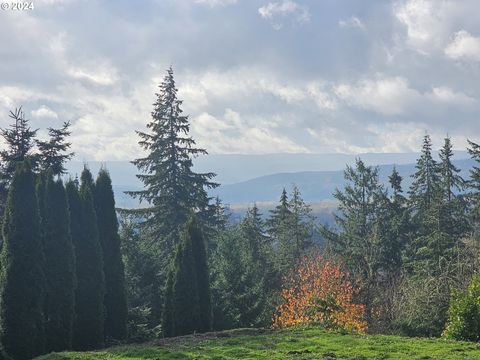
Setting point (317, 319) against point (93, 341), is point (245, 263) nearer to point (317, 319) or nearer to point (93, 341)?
point (317, 319)

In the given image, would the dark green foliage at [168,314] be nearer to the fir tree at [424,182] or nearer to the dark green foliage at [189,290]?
the dark green foliage at [189,290]

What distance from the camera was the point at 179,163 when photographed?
114 ft

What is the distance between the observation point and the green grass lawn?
14984 millimetres

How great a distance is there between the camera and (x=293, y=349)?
53.6 feet

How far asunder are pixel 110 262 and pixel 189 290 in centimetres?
459

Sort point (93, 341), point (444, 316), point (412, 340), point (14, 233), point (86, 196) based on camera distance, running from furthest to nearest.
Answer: point (444, 316) < point (86, 196) < point (93, 341) < point (14, 233) < point (412, 340)

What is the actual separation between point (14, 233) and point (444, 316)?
24.4 metres

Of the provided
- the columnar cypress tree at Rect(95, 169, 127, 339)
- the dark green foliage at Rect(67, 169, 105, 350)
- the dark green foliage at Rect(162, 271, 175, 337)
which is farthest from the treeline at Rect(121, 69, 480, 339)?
the dark green foliage at Rect(67, 169, 105, 350)

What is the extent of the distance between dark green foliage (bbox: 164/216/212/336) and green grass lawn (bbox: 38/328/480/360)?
6.02 m

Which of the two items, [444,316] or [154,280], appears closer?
[444,316]

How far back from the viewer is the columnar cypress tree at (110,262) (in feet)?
84.0

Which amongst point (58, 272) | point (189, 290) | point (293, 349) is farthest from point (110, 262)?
point (293, 349)

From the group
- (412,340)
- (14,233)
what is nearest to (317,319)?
(412,340)

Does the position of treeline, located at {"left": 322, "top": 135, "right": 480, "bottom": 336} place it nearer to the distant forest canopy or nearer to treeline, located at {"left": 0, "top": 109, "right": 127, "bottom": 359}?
the distant forest canopy
